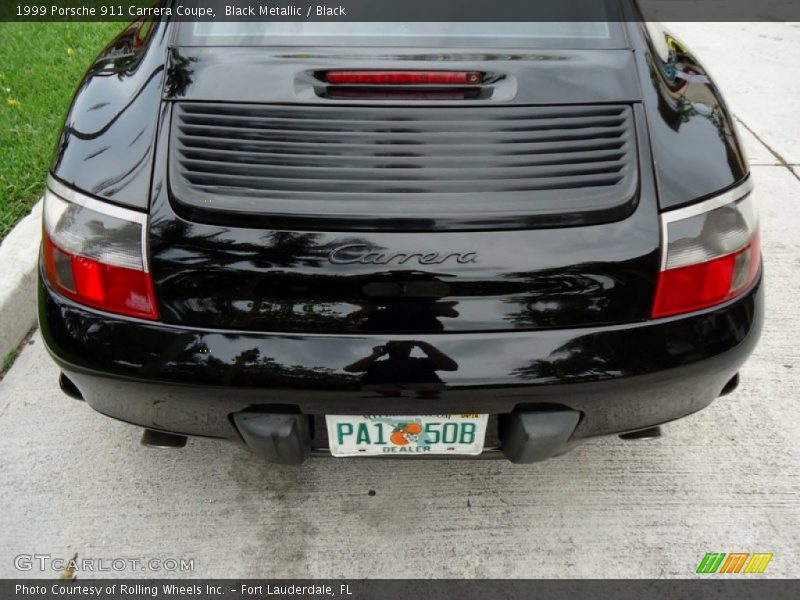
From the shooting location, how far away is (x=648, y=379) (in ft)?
5.20

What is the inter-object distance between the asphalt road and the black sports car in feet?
1.55

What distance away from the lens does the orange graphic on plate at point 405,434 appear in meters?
1.67

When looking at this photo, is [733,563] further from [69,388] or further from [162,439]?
[69,388]

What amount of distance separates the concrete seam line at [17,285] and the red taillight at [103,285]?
1.30 m

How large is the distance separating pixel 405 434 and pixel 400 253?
19.4 inches

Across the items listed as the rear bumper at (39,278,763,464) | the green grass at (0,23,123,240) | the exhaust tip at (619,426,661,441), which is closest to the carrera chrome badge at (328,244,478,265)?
the rear bumper at (39,278,763,464)

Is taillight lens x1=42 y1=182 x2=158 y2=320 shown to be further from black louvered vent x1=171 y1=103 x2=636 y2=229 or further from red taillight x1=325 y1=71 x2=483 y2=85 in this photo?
red taillight x1=325 y1=71 x2=483 y2=85

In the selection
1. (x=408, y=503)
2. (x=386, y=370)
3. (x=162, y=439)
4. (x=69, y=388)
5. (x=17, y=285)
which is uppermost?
(x=386, y=370)

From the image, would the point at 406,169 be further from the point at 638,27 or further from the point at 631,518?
the point at 631,518

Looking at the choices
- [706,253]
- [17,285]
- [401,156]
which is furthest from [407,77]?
[17,285]

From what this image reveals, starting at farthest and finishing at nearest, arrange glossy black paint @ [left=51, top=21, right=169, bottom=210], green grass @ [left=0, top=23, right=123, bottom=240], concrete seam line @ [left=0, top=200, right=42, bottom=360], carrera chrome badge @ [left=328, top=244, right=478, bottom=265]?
green grass @ [left=0, top=23, right=123, bottom=240] → concrete seam line @ [left=0, top=200, right=42, bottom=360] → glossy black paint @ [left=51, top=21, right=169, bottom=210] → carrera chrome badge @ [left=328, top=244, right=478, bottom=265]

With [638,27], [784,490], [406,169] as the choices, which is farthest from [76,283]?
[784,490]

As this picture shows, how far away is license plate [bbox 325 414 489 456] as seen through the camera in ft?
5.41

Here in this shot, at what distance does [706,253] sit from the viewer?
1.58 metres
